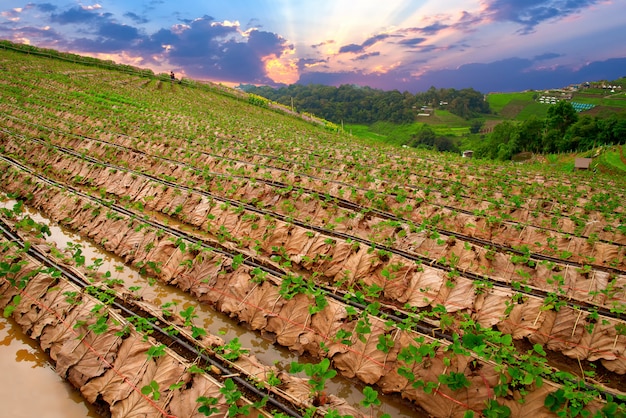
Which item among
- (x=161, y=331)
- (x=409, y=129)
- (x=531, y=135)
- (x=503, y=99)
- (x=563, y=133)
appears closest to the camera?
(x=161, y=331)

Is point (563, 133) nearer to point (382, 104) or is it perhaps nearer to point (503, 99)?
point (382, 104)

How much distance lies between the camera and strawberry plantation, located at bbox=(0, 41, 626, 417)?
5090 mm

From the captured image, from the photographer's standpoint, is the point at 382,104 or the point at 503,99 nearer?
the point at 382,104

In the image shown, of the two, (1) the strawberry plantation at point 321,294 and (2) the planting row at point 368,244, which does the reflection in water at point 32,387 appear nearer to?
(1) the strawberry plantation at point 321,294

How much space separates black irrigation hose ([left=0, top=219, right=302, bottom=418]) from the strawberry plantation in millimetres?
46

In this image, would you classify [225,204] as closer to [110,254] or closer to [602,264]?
[110,254]

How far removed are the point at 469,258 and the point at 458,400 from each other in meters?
4.67

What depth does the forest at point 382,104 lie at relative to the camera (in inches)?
4230

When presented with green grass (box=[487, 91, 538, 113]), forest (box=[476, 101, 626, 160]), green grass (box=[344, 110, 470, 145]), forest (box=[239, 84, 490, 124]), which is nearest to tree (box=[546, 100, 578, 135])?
forest (box=[476, 101, 626, 160])

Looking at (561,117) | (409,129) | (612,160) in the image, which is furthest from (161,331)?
(409,129)

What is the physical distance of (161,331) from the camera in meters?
6.09

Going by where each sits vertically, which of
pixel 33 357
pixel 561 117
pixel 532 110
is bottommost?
pixel 33 357

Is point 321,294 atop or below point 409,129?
below

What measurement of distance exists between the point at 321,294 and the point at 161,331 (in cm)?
309
